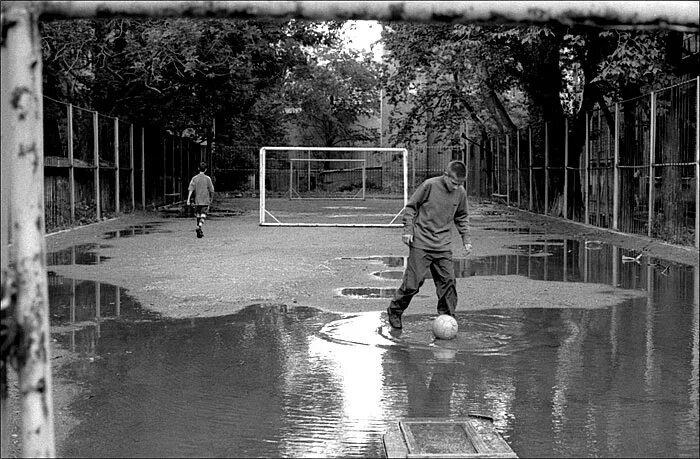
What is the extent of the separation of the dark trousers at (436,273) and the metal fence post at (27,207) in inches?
245

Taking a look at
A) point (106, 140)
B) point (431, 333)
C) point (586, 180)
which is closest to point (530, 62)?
point (586, 180)

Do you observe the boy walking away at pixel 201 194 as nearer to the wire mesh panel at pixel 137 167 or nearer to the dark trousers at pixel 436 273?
the wire mesh panel at pixel 137 167

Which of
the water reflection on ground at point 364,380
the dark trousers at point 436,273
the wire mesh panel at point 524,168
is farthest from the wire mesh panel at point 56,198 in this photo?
the wire mesh panel at point 524,168

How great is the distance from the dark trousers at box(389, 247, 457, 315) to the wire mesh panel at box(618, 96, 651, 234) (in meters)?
12.2

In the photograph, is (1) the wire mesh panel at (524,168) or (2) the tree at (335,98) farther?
(2) the tree at (335,98)

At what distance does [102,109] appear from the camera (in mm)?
32688

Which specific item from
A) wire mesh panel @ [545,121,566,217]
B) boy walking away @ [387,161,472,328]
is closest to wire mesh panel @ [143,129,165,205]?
wire mesh panel @ [545,121,566,217]

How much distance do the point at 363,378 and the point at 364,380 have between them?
75mm

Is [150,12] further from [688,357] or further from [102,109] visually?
[102,109]

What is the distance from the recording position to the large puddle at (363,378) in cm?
623

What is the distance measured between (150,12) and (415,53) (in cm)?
2433

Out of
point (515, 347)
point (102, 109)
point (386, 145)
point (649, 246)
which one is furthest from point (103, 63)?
point (386, 145)

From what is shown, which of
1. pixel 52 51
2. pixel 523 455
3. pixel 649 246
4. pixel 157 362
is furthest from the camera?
pixel 52 51

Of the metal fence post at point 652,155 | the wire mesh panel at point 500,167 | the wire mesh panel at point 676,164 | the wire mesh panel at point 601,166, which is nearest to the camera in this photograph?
the wire mesh panel at point 676,164
